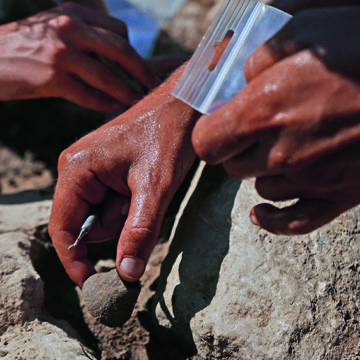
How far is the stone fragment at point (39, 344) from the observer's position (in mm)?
1397

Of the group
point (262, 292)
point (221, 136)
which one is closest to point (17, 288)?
point (262, 292)

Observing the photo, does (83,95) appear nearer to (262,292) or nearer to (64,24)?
(64,24)

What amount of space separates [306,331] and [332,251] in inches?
12.0

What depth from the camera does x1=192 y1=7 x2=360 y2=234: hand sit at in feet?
2.99

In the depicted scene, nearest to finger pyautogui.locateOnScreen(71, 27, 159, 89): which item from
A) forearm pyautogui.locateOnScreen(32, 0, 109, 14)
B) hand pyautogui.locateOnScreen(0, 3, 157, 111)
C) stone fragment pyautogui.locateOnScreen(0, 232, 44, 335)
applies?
hand pyautogui.locateOnScreen(0, 3, 157, 111)

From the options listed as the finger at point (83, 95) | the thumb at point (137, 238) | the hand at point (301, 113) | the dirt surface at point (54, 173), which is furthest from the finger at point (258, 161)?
the finger at point (83, 95)

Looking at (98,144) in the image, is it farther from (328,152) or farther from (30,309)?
(328,152)

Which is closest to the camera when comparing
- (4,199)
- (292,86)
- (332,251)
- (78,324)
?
(292,86)

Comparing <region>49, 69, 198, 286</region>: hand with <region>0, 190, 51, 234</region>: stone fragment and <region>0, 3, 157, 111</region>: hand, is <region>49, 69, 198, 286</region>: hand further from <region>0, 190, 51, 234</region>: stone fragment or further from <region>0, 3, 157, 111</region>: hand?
<region>0, 3, 157, 111</region>: hand

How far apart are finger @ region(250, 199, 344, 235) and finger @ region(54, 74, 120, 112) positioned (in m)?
1.44

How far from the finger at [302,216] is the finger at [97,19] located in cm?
169

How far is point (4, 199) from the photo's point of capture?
2.31m

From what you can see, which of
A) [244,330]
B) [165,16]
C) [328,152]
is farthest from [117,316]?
[165,16]

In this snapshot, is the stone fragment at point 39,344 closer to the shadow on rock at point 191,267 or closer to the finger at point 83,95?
the shadow on rock at point 191,267
